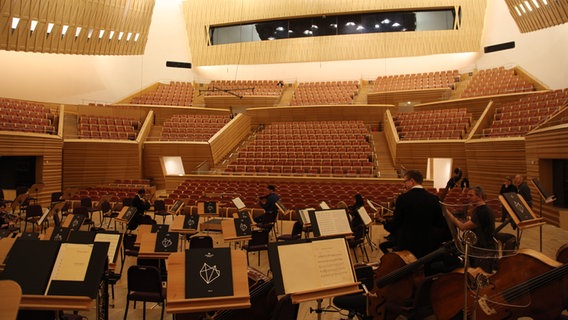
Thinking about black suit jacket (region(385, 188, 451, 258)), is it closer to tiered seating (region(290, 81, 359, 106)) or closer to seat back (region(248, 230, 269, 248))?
seat back (region(248, 230, 269, 248))

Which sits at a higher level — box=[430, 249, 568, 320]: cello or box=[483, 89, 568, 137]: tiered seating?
box=[483, 89, 568, 137]: tiered seating

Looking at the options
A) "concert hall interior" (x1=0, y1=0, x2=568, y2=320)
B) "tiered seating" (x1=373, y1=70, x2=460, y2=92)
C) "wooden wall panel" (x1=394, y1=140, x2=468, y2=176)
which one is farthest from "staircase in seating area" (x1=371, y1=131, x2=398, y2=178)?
"tiered seating" (x1=373, y1=70, x2=460, y2=92)

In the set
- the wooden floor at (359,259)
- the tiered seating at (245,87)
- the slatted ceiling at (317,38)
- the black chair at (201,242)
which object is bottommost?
the wooden floor at (359,259)

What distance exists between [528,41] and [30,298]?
22.0 meters

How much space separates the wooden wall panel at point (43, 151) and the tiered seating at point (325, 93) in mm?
11911

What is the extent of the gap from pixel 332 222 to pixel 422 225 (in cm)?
168

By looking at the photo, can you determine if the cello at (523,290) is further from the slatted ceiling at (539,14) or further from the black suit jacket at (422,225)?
the slatted ceiling at (539,14)

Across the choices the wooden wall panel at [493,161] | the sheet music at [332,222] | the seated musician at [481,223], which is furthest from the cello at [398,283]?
the wooden wall panel at [493,161]

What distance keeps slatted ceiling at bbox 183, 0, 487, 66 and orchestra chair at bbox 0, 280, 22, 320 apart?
24.0 m

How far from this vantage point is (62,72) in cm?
1928

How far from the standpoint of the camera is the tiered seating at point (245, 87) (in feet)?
79.3

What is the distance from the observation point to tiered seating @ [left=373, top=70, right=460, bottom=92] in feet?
70.8

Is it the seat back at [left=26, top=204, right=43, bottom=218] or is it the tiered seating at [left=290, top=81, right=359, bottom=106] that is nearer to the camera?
the seat back at [left=26, top=204, right=43, bottom=218]

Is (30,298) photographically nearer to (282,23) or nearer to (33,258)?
(33,258)
